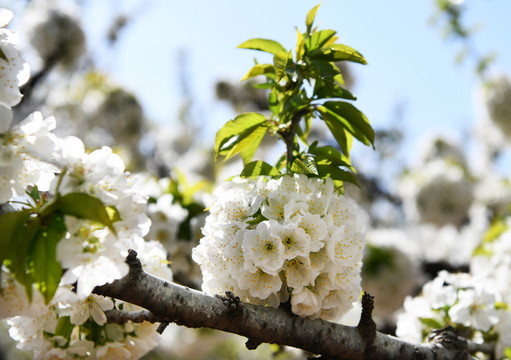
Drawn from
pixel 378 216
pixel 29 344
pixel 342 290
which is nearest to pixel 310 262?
pixel 342 290

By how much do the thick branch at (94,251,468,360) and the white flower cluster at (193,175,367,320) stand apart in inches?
1.6

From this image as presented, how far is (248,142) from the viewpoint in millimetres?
1317

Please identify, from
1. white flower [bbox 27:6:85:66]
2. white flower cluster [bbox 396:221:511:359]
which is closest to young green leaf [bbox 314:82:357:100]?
white flower cluster [bbox 396:221:511:359]

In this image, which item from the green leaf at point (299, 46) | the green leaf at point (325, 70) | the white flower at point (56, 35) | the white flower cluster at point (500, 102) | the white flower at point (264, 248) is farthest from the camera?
the white flower at point (56, 35)

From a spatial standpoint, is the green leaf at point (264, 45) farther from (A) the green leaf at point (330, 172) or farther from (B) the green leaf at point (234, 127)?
(A) the green leaf at point (330, 172)

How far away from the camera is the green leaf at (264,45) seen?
128 cm

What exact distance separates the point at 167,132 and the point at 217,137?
29.0ft

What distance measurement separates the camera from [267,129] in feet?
4.38

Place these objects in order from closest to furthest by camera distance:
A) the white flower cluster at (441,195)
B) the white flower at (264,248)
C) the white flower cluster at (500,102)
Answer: the white flower at (264,248)
the white flower cluster at (500,102)
the white flower cluster at (441,195)

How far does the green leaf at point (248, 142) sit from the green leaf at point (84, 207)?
1.80ft

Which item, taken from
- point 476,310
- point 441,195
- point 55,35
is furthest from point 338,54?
point 55,35

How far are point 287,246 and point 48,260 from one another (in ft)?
1.76

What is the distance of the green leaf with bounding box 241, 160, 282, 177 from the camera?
1186mm

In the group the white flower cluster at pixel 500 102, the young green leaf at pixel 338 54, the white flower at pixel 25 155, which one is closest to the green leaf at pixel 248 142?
the young green leaf at pixel 338 54
